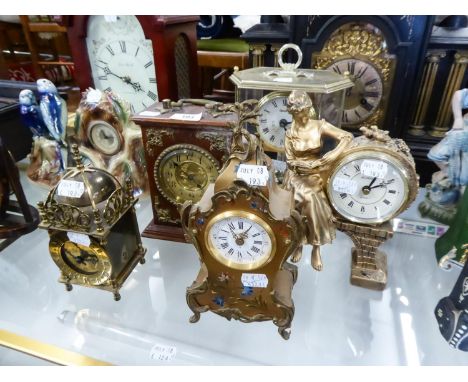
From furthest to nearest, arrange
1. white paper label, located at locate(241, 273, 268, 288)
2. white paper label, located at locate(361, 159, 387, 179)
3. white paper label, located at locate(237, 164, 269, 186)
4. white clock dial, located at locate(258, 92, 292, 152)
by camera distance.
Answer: white clock dial, located at locate(258, 92, 292, 152)
white paper label, located at locate(361, 159, 387, 179)
white paper label, located at locate(241, 273, 268, 288)
white paper label, located at locate(237, 164, 269, 186)

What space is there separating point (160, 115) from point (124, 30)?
2.49ft

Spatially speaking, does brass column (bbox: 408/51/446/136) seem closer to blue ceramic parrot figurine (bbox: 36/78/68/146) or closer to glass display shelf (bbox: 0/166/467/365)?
glass display shelf (bbox: 0/166/467/365)

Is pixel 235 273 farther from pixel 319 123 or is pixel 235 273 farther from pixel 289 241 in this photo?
pixel 319 123

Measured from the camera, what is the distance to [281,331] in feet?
4.66

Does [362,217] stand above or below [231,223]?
below

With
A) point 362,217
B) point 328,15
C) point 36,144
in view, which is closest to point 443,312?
point 362,217

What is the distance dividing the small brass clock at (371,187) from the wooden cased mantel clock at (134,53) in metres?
1.22

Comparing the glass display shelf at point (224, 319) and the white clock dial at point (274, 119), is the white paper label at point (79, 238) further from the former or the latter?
the white clock dial at point (274, 119)

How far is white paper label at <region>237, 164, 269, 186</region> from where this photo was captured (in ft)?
3.71

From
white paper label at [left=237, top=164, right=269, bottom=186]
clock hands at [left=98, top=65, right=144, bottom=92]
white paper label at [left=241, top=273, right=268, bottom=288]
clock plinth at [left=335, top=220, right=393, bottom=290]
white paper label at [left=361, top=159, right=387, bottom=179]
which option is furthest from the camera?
clock hands at [left=98, top=65, right=144, bottom=92]

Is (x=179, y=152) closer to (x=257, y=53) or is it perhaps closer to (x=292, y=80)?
(x=292, y=80)

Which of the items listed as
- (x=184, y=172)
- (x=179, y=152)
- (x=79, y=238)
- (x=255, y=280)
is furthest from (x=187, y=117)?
(x=255, y=280)

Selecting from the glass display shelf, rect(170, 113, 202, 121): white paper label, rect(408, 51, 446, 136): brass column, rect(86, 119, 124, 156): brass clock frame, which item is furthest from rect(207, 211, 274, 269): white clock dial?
rect(408, 51, 446, 136): brass column

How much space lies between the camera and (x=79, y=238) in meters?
1.43
